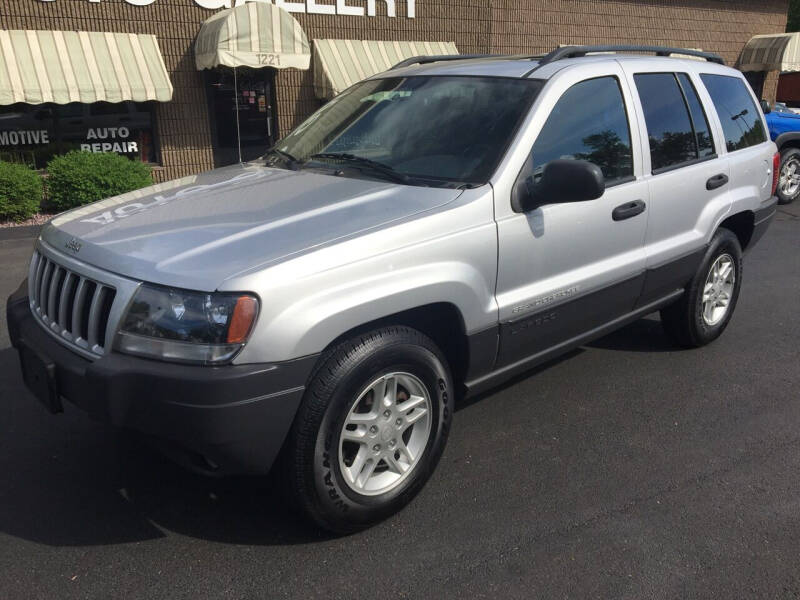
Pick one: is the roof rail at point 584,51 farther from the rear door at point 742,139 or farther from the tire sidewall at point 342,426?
the tire sidewall at point 342,426

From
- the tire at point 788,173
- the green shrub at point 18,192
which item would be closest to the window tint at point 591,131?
the green shrub at point 18,192

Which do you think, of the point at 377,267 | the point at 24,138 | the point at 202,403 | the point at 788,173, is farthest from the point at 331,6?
the point at 202,403

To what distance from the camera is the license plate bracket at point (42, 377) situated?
2.78m

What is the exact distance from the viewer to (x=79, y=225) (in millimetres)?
3230

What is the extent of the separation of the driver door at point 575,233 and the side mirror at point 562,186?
38 millimetres

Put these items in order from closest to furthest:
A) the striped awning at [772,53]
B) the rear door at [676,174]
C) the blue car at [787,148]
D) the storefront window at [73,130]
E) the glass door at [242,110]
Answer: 1. the rear door at [676,174]
2. the blue car at [787,148]
3. the storefront window at [73,130]
4. the glass door at [242,110]
5. the striped awning at [772,53]

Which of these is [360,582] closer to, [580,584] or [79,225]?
[580,584]

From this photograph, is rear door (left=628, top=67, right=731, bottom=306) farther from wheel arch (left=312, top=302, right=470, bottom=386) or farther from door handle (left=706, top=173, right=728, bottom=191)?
wheel arch (left=312, top=302, right=470, bottom=386)

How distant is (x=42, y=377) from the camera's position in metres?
2.86

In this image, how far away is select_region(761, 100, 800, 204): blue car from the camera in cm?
1151

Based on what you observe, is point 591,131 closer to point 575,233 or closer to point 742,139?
point 575,233

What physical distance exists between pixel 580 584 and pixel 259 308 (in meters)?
1.54

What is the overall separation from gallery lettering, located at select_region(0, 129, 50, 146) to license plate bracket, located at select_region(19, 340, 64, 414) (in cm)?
1003

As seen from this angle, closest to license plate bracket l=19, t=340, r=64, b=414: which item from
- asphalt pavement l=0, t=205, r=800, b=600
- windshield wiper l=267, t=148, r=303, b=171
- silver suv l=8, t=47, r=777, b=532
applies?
silver suv l=8, t=47, r=777, b=532
